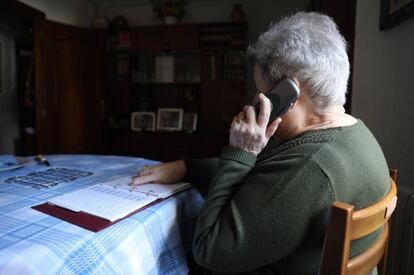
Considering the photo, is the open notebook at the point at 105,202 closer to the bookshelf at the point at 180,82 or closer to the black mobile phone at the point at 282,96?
the black mobile phone at the point at 282,96

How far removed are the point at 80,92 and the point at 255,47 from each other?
9.56ft

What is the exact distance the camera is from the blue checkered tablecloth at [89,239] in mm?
526

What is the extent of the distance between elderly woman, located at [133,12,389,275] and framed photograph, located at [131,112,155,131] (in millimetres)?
2821

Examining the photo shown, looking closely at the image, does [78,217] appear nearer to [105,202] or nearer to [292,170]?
[105,202]

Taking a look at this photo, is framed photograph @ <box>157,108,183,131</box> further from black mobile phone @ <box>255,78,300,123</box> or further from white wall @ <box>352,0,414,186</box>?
black mobile phone @ <box>255,78,300,123</box>

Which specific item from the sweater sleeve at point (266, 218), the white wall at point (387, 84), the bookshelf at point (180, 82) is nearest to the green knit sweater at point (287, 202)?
the sweater sleeve at point (266, 218)

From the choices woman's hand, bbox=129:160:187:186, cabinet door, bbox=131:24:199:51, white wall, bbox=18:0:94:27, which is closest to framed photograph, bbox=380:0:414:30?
woman's hand, bbox=129:160:187:186

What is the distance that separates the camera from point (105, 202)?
0.74m

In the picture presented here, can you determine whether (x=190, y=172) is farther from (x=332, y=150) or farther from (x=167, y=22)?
(x=167, y=22)

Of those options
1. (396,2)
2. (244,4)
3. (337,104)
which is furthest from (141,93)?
(337,104)

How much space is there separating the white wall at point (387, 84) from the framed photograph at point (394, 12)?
3 centimetres

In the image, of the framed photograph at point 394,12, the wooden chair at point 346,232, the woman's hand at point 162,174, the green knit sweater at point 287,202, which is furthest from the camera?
the framed photograph at point 394,12

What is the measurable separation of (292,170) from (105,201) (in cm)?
46

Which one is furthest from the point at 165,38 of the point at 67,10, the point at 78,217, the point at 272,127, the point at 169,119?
the point at 78,217
